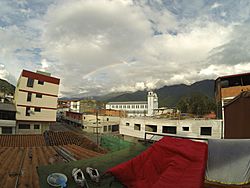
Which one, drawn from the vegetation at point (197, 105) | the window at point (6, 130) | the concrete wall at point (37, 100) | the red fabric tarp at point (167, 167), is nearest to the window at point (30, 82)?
the concrete wall at point (37, 100)

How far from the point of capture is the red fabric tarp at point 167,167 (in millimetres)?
4210

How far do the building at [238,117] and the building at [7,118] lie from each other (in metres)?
26.0

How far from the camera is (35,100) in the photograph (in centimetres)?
2873

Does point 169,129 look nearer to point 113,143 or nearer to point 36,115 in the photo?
point 113,143

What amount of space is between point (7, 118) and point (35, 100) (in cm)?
427

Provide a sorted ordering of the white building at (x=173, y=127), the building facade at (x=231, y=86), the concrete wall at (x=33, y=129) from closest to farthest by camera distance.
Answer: the building facade at (x=231, y=86)
the white building at (x=173, y=127)
the concrete wall at (x=33, y=129)

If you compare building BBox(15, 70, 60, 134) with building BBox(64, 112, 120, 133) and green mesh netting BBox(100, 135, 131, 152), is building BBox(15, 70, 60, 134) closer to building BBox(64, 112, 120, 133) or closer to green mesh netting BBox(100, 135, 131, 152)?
building BBox(64, 112, 120, 133)

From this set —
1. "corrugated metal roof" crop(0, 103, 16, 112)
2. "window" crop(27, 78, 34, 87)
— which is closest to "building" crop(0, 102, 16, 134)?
"corrugated metal roof" crop(0, 103, 16, 112)

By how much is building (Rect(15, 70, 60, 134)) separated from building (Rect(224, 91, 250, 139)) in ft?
82.2

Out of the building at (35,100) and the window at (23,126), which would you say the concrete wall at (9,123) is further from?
the window at (23,126)

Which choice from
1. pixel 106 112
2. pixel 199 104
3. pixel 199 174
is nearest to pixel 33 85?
pixel 106 112

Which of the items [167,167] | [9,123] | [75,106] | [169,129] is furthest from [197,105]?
[167,167]

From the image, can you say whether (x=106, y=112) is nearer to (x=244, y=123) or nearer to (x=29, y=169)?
(x=244, y=123)

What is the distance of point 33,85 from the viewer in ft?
93.8
